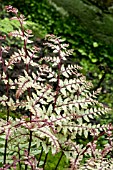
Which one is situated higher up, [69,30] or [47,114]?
[47,114]

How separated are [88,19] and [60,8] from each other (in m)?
0.43

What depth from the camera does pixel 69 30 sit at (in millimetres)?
5488

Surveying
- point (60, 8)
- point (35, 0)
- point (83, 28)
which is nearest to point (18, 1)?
point (35, 0)

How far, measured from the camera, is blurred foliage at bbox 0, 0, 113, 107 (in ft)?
16.9

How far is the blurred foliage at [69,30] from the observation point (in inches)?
203

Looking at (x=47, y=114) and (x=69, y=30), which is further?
(x=69, y=30)

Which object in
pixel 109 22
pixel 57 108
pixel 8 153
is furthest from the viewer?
pixel 109 22

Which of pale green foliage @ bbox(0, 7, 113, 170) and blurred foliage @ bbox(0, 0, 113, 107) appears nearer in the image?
pale green foliage @ bbox(0, 7, 113, 170)

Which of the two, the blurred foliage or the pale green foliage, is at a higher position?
the pale green foliage

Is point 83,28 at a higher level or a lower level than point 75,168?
lower

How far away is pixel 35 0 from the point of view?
558cm

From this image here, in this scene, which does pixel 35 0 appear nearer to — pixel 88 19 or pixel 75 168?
pixel 88 19

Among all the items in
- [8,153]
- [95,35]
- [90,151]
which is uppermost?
[90,151]

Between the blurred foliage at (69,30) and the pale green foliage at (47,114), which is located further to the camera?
the blurred foliage at (69,30)
